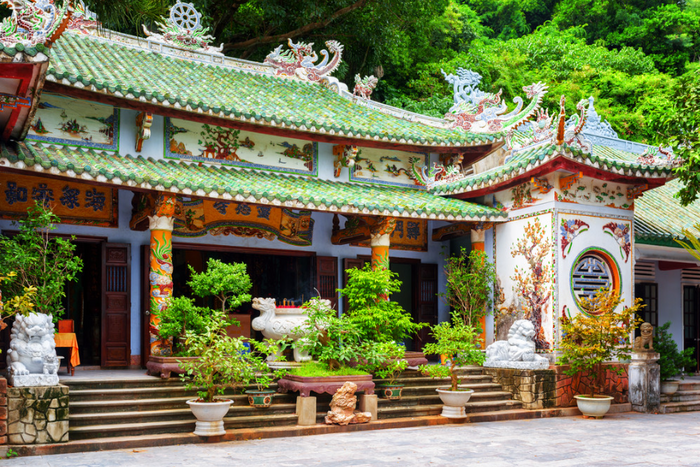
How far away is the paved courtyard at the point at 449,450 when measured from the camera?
6.46m

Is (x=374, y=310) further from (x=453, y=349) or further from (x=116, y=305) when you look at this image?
(x=116, y=305)

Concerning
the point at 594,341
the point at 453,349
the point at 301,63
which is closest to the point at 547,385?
the point at 594,341

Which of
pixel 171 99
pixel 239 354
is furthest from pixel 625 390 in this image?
pixel 171 99

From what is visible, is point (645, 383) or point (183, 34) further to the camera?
point (183, 34)

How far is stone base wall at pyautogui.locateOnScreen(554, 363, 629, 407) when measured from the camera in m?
9.95

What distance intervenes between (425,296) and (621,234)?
3652 millimetres

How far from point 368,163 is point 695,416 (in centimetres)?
665

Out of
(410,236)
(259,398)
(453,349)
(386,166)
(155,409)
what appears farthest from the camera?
(410,236)

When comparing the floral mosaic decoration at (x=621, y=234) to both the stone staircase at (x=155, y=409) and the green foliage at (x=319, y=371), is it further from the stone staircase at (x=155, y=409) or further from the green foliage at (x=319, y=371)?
the green foliage at (x=319, y=371)

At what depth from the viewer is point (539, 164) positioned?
32.4ft

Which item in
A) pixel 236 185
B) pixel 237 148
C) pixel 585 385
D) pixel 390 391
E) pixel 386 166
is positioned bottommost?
pixel 585 385

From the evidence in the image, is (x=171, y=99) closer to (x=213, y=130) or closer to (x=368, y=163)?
(x=213, y=130)

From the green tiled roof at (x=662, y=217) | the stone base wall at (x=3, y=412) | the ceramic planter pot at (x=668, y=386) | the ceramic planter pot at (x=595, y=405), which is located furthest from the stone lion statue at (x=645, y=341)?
the stone base wall at (x=3, y=412)

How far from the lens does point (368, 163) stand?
11977 millimetres
